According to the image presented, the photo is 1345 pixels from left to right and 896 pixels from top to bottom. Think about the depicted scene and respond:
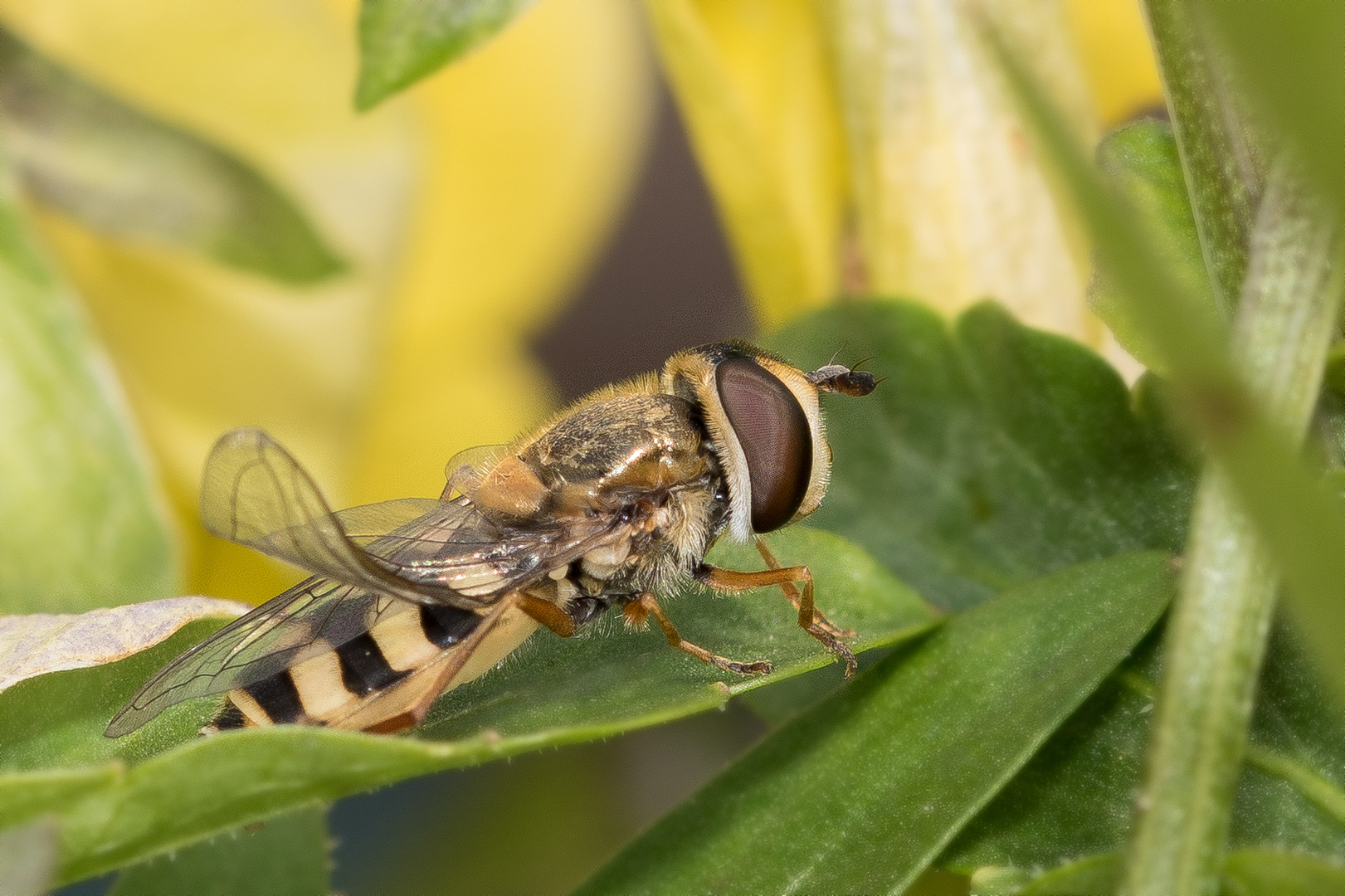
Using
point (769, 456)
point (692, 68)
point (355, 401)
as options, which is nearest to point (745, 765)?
point (769, 456)

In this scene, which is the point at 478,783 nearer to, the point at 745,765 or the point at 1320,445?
the point at 745,765

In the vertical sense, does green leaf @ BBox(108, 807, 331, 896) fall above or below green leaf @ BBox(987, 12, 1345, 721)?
below

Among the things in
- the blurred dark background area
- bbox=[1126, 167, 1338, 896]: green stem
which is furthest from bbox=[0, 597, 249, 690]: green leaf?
the blurred dark background area

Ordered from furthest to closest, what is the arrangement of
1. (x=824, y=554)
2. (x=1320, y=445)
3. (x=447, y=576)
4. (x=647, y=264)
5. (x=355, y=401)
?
1. (x=647, y=264)
2. (x=355, y=401)
3. (x=447, y=576)
4. (x=824, y=554)
5. (x=1320, y=445)

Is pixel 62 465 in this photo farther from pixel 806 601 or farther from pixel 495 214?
pixel 495 214

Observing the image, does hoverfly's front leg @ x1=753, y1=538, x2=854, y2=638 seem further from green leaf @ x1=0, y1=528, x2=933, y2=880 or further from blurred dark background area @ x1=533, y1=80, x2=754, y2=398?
blurred dark background area @ x1=533, y1=80, x2=754, y2=398

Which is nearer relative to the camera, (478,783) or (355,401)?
(355,401)

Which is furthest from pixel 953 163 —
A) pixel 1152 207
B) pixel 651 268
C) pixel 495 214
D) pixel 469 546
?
pixel 651 268
